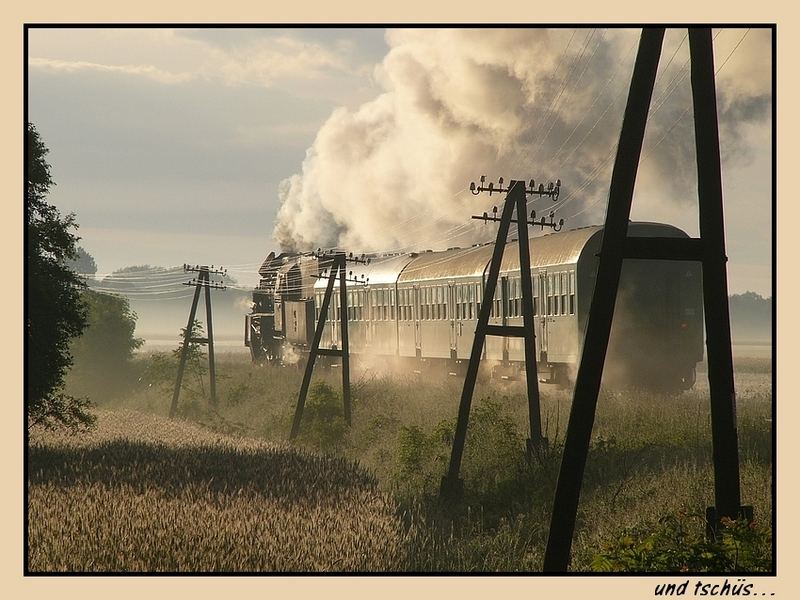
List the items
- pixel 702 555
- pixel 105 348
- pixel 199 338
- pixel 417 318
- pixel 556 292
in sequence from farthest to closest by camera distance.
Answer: pixel 105 348 → pixel 199 338 → pixel 417 318 → pixel 556 292 → pixel 702 555

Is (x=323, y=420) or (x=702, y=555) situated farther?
(x=323, y=420)

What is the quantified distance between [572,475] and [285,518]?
219 inches

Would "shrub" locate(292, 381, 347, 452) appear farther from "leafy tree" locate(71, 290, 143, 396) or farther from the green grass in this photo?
"leafy tree" locate(71, 290, 143, 396)

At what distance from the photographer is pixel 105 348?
6681 centimetres

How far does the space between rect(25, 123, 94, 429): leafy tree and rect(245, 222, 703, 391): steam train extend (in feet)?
37.4

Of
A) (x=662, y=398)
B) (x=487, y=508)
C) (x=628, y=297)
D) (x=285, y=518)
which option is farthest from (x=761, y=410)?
(x=285, y=518)

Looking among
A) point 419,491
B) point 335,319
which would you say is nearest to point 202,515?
point 419,491

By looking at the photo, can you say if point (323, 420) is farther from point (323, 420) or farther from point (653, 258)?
point (653, 258)

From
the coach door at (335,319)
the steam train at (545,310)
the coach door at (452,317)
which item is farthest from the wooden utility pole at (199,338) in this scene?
the coach door at (452,317)

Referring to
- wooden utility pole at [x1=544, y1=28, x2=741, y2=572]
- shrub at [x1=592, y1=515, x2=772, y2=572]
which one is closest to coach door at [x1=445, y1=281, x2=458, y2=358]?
wooden utility pole at [x1=544, y1=28, x2=741, y2=572]

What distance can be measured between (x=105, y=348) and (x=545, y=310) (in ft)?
150

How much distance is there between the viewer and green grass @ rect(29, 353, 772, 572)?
43.3ft

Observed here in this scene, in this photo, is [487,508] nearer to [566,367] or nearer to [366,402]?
[566,367]

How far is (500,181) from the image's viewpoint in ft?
64.1
